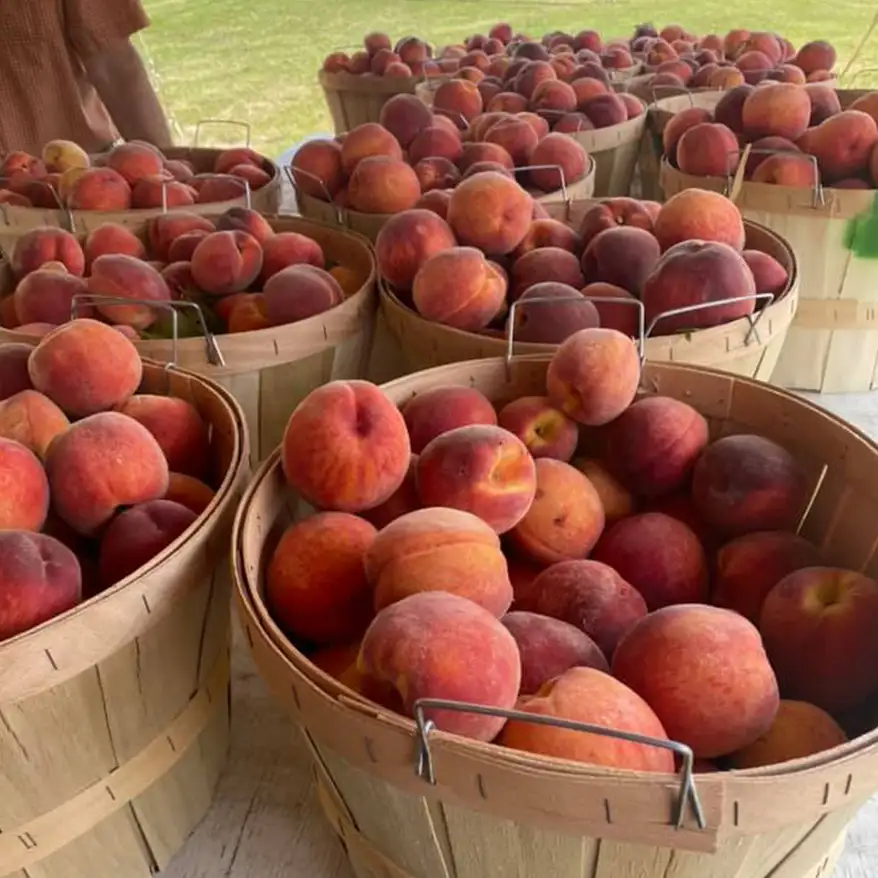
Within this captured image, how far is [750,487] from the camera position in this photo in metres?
0.78

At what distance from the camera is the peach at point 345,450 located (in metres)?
0.73

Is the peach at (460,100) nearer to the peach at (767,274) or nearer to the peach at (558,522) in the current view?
the peach at (767,274)

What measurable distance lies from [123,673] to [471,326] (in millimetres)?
573

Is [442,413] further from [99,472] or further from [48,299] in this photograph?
[48,299]

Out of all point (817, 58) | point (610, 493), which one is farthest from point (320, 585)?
point (817, 58)

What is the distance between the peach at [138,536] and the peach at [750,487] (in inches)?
17.8

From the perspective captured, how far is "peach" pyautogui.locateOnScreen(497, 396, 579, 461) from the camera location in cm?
86

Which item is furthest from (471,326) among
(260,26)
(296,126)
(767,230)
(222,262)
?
(260,26)

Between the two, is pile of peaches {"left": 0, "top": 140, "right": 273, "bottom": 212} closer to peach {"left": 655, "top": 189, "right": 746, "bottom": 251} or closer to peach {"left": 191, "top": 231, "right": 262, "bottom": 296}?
peach {"left": 191, "top": 231, "right": 262, "bottom": 296}

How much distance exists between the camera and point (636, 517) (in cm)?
81

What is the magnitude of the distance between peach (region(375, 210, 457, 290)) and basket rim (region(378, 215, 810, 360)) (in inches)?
1.1

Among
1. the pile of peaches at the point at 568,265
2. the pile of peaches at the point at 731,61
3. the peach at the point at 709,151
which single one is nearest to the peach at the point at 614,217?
the pile of peaches at the point at 568,265

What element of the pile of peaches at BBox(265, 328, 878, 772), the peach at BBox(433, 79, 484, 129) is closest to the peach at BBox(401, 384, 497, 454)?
the pile of peaches at BBox(265, 328, 878, 772)

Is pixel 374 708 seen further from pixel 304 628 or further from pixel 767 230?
pixel 767 230
